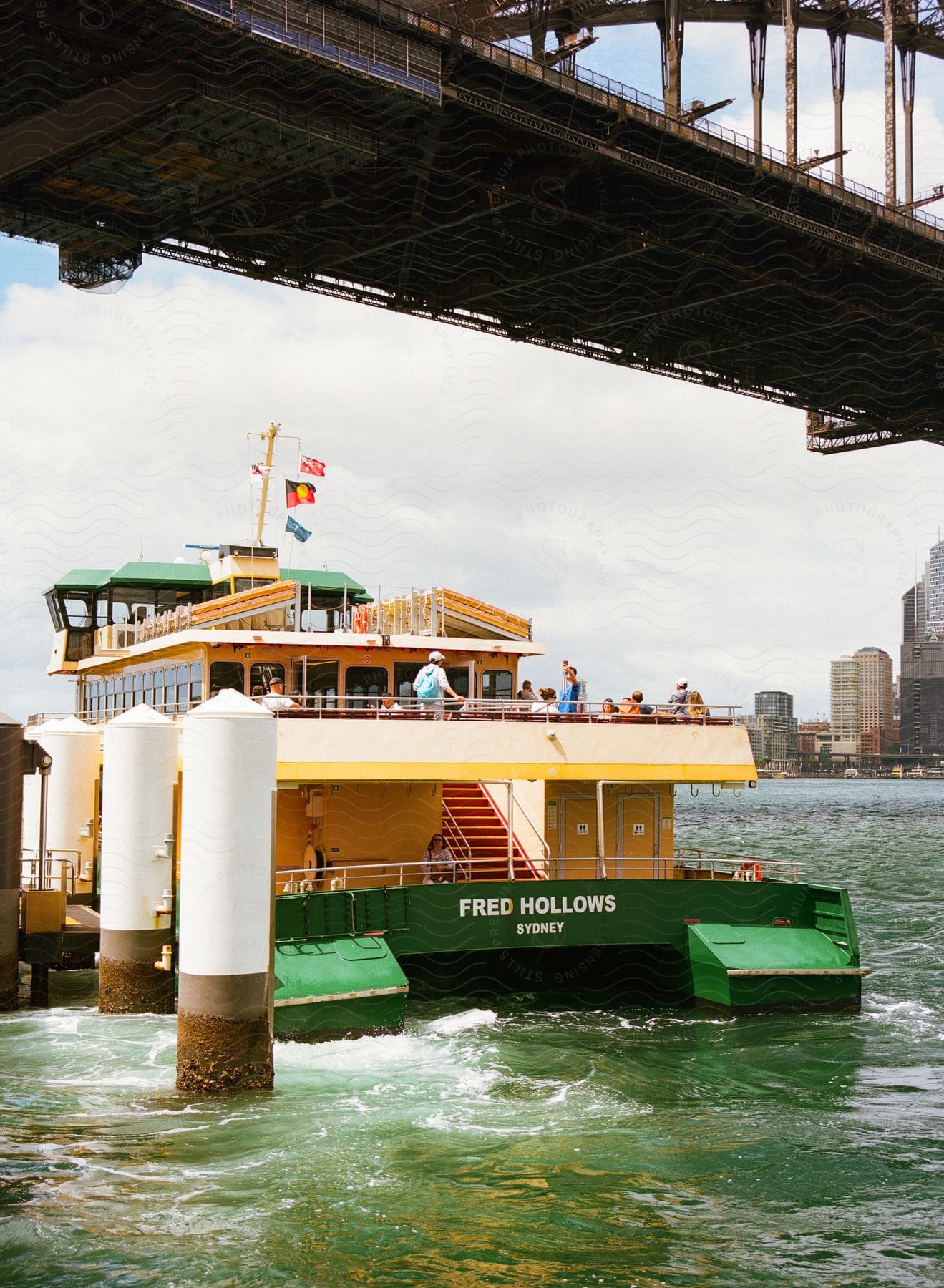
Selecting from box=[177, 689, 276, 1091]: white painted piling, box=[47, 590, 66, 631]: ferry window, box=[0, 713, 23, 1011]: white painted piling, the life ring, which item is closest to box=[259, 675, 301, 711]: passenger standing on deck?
box=[0, 713, 23, 1011]: white painted piling

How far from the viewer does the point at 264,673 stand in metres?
19.5

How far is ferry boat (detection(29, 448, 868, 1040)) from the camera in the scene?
1638cm

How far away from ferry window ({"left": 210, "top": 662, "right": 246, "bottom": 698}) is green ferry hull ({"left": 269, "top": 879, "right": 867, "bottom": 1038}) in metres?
4.35

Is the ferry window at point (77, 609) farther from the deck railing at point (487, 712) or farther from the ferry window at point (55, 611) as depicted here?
the deck railing at point (487, 712)

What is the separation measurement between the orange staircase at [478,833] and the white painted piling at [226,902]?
5621mm

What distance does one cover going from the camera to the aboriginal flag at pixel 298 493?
2569 cm

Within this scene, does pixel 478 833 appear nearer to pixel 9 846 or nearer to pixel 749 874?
pixel 749 874

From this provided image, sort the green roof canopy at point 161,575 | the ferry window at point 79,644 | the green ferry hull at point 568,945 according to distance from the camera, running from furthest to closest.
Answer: the ferry window at point 79,644, the green roof canopy at point 161,575, the green ferry hull at point 568,945

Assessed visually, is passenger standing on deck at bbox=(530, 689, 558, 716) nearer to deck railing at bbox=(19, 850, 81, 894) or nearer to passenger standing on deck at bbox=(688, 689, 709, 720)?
passenger standing on deck at bbox=(688, 689, 709, 720)

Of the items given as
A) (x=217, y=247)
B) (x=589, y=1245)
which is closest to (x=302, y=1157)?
(x=589, y=1245)

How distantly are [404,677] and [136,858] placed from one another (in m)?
4.77

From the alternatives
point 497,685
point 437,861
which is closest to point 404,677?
point 497,685

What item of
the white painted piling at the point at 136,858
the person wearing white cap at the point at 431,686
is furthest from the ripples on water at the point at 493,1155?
the person wearing white cap at the point at 431,686

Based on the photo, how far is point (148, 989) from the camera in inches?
671
